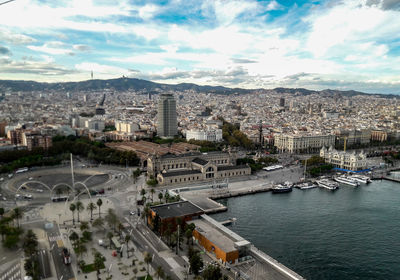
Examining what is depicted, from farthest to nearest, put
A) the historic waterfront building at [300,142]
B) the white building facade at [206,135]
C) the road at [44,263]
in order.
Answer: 1. the white building facade at [206,135]
2. the historic waterfront building at [300,142]
3. the road at [44,263]

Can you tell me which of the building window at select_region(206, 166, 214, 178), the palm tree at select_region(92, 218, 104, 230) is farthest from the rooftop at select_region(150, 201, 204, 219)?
the building window at select_region(206, 166, 214, 178)

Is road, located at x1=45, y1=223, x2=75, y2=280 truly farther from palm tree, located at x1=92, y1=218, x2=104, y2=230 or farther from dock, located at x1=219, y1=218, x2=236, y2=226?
dock, located at x1=219, y1=218, x2=236, y2=226

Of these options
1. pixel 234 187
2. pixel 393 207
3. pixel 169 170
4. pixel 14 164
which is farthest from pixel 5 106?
pixel 393 207

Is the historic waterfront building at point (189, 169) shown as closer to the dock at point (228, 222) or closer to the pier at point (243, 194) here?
the pier at point (243, 194)

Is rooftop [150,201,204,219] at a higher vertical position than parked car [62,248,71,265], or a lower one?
higher

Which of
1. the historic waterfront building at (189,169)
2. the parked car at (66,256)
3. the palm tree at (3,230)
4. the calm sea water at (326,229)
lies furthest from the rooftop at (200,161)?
the palm tree at (3,230)

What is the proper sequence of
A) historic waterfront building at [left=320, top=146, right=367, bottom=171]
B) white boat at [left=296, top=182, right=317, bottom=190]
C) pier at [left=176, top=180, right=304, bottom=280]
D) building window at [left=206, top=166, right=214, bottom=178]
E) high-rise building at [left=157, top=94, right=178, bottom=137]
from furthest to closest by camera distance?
1. high-rise building at [left=157, top=94, right=178, bottom=137]
2. historic waterfront building at [left=320, top=146, right=367, bottom=171]
3. building window at [left=206, top=166, right=214, bottom=178]
4. white boat at [left=296, top=182, right=317, bottom=190]
5. pier at [left=176, top=180, right=304, bottom=280]

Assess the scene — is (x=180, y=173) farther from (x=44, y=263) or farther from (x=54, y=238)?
(x=44, y=263)

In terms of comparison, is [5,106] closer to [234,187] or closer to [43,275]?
[234,187]
